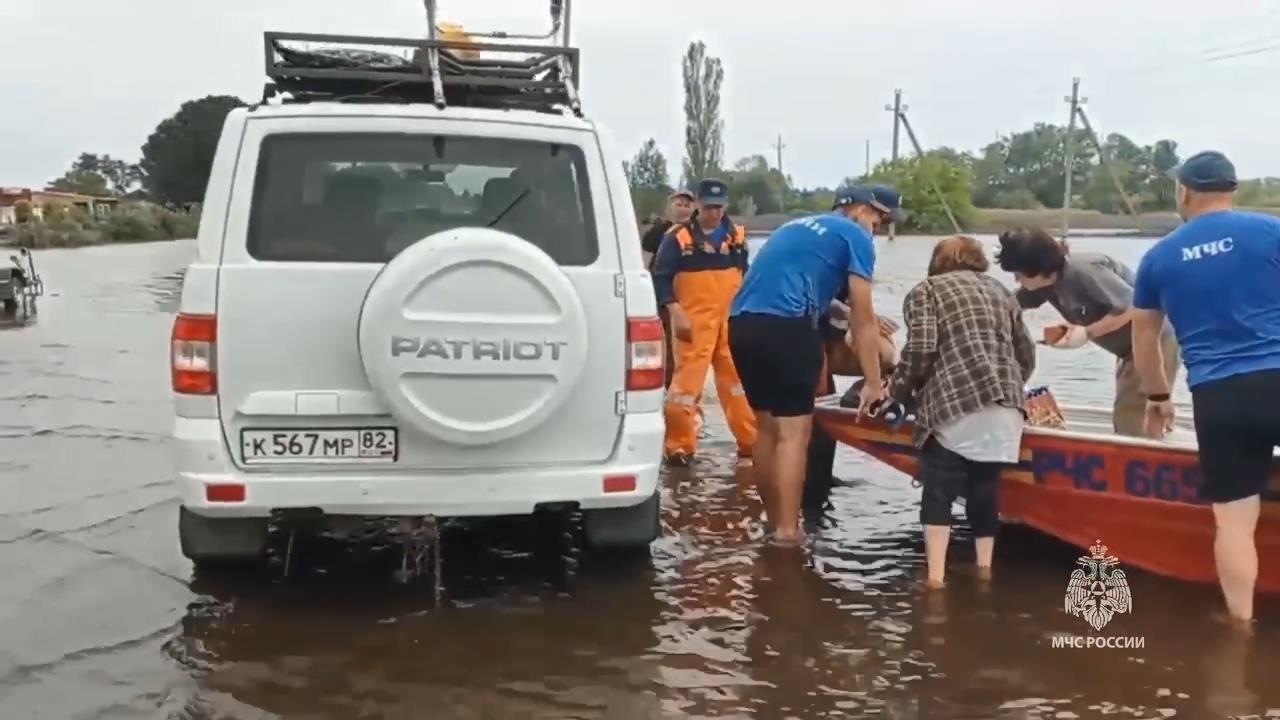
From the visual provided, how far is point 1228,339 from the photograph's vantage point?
4.62 metres

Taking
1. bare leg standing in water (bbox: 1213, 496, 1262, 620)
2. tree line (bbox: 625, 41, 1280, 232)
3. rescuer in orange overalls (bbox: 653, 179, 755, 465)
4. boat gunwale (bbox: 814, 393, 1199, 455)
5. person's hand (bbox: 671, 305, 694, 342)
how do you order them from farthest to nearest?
tree line (bbox: 625, 41, 1280, 232), rescuer in orange overalls (bbox: 653, 179, 755, 465), person's hand (bbox: 671, 305, 694, 342), boat gunwale (bbox: 814, 393, 1199, 455), bare leg standing in water (bbox: 1213, 496, 1262, 620)

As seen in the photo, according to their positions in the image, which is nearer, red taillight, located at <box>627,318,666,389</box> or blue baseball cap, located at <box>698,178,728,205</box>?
red taillight, located at <box>627,318,666,389</box>

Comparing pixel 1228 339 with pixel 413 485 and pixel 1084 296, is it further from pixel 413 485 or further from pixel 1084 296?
pixel 413 485

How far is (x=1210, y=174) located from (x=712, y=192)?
3.42 meters

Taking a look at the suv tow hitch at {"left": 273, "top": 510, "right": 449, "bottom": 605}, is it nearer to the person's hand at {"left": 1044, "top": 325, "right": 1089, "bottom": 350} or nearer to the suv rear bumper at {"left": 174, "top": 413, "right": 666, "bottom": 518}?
the suv rear bumper at {"left": 174, "top": 413, "right": 666, "bottom": 518}

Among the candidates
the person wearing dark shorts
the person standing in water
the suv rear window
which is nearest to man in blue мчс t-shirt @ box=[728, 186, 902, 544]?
the person wearing dark shorts

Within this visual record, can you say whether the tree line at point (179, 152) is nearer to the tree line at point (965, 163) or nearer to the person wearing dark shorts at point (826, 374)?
the tree line at point (965, 163)

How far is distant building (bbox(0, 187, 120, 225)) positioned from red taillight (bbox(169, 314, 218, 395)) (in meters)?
69.7

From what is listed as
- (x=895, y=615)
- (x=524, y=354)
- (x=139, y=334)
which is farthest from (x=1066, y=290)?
(x=139, y=334)

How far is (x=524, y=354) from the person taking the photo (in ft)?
14.8

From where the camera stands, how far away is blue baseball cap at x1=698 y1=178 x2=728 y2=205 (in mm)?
7684

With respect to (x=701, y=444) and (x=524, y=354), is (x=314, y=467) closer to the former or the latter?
(x=524, y=354)

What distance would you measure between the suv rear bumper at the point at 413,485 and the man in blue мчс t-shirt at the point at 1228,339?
2.01 metres

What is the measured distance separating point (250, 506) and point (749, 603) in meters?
2.01
